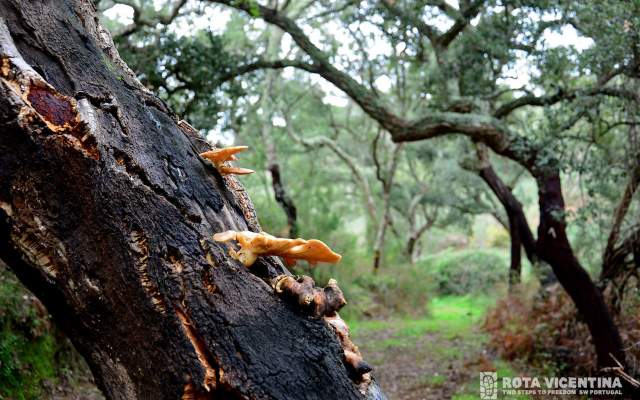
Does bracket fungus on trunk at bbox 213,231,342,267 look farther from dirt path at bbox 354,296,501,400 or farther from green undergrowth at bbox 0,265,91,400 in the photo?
dirt path at bbox 354,296,501,400

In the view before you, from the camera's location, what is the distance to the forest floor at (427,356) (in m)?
7.93

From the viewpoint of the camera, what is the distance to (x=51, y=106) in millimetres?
2105

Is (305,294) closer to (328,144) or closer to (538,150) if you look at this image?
(538,150)

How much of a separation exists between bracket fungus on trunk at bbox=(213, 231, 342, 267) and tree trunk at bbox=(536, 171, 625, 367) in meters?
6.19

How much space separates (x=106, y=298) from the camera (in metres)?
1.94

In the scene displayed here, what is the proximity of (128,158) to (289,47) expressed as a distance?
18.3 meters

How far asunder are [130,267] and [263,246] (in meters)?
0.45

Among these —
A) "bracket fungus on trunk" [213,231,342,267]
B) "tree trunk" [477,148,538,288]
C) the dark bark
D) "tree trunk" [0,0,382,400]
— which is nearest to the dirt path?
"tree trunk" [477,148,538,288]

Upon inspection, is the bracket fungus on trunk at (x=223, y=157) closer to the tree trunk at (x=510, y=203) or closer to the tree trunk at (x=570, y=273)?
the tree trunk at (x=570, y=273)

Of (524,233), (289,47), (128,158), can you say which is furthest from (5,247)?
(289,47)

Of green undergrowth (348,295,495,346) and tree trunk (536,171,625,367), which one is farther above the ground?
green undergrowth (348,295,495,346)

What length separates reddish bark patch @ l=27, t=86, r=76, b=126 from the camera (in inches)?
81.8

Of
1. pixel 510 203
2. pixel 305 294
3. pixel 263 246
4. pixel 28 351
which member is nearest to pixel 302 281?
pixel 305 294

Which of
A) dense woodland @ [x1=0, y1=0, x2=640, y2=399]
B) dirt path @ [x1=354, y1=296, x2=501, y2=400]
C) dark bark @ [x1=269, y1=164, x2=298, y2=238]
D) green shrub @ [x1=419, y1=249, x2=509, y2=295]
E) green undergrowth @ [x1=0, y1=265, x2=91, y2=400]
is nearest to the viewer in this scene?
green undergrowth @ [x1=0, y1=265, x2=91, y2=400]
